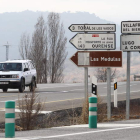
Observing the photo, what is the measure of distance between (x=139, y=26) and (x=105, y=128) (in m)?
5.06

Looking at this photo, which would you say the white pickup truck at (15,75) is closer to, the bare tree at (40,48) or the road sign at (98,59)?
the road sign at (98,59)

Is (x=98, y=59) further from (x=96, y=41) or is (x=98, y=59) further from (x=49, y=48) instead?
(x=49, y=48)

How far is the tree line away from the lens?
73.2 meters

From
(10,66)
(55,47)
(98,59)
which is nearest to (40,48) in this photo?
(55,47)

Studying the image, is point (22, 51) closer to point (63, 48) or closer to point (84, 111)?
point (63, 48)

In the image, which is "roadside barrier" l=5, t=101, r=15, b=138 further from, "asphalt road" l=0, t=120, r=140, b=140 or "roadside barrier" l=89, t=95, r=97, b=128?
"roadside barrier" l=89, t=95, r=97, b=128

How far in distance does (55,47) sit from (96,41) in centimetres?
5768

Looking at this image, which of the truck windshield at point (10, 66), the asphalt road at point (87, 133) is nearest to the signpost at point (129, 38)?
the asphalt road at point (87, 133)

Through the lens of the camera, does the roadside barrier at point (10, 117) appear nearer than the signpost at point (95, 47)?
Yes

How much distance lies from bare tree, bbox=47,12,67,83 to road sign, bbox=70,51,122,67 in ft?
172

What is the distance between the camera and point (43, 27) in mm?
78688

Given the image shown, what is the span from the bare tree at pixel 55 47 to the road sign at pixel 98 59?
172 feet

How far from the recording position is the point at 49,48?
2997 inches

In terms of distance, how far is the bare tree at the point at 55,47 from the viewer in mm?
72000
